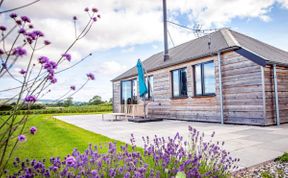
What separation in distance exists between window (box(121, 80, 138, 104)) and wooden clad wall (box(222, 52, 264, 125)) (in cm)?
743

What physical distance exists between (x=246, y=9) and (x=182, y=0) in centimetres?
365

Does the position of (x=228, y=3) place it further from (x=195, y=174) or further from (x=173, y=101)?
(x=195, y=174)

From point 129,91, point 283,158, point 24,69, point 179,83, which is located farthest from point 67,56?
point 129,91

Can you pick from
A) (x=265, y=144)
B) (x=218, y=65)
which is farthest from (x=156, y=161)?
(x=218, y=65)

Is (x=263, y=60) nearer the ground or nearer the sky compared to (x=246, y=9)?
nearer the ground

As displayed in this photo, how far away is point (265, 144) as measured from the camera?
4.59 m

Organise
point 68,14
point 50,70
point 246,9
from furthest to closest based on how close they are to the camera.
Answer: point 246,9
point 68,14
point 50,70

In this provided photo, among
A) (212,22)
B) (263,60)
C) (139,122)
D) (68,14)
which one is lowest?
(139,122)

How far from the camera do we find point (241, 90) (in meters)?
8.15

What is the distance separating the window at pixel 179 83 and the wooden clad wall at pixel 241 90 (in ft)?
7.78

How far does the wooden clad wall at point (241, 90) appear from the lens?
7660 millimetres

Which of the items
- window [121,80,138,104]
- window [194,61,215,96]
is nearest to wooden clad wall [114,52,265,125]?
window [194,61,215,96]

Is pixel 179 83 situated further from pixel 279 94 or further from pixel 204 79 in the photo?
pixel 279 94

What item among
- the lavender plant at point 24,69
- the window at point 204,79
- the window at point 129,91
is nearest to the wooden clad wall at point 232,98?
the window at point 204,79
